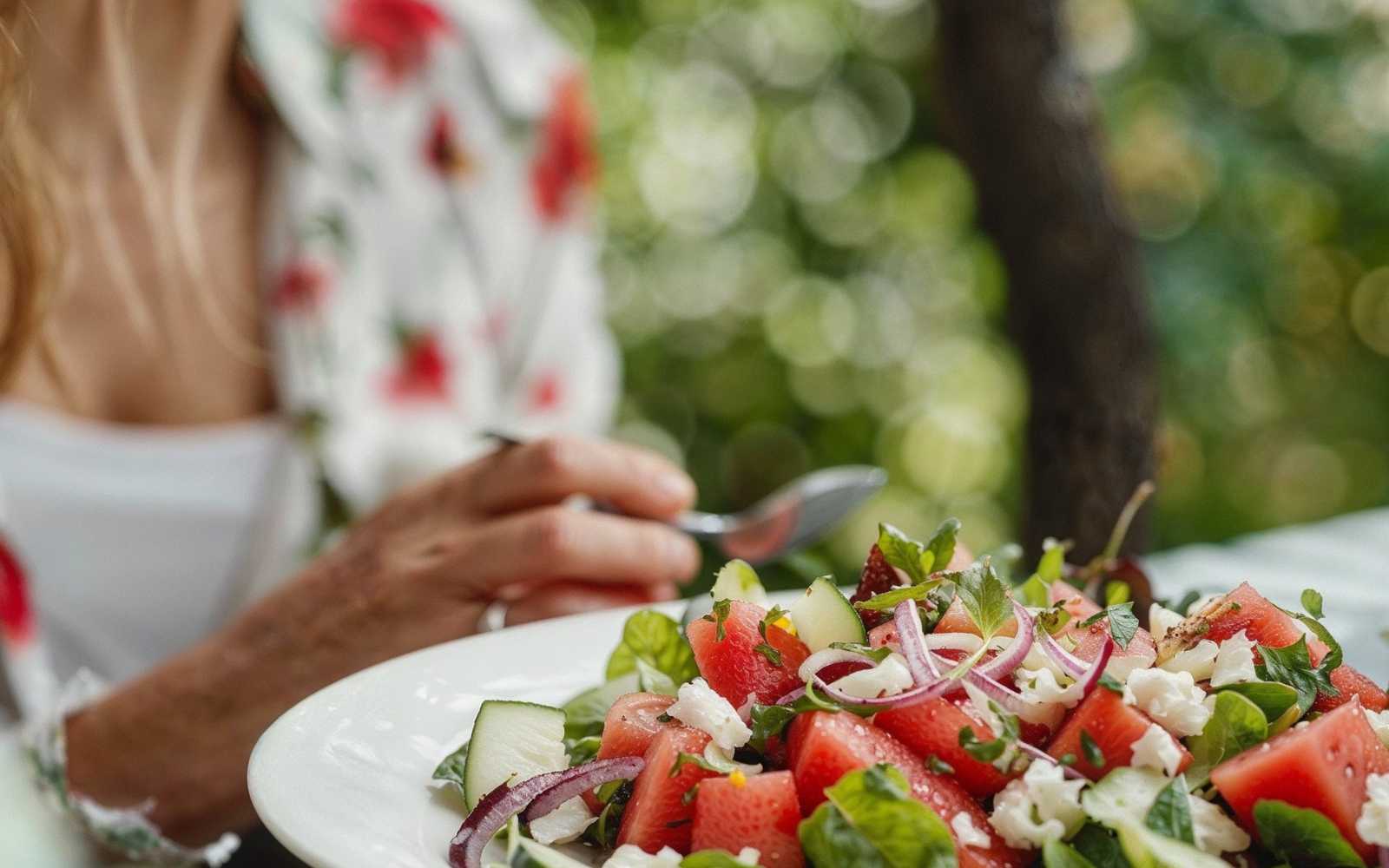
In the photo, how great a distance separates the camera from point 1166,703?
631 mm

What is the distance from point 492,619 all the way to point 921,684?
44 cm

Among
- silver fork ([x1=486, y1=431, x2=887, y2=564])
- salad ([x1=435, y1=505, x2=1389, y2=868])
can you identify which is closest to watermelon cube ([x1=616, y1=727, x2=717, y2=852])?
salad ([x1=435, y1=505, x2=1389, y2=868])

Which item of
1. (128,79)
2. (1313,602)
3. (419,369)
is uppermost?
(128,79)

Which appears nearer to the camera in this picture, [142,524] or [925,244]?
[142,524]

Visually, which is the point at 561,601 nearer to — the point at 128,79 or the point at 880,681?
the point at 880,681

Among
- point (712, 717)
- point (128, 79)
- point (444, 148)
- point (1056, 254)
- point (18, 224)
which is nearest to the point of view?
point (712, 717)

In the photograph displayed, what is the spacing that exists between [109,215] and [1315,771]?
142 centimetres

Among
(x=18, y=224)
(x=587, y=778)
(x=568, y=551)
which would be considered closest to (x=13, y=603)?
(x=18, y=224)

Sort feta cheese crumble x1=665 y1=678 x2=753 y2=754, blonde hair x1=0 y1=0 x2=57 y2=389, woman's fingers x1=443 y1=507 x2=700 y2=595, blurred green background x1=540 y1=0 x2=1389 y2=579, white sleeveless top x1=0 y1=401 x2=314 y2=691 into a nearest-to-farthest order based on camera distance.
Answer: feta cheese crumble x1=665 y1=678 x2=753 y2=754 < woman's fingers x1=443 y1=507 x2=700 y2=595 < blonde hair x1=0 y1=0 x2=57 y2=389 < white sleeveless top x1=0 y1=401 x2=314 y2=691 < blurred green background x1=540 y1=0 x2=1389 y2=579

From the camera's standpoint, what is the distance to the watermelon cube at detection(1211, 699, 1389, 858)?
1.88ft

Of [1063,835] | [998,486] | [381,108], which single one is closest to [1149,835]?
[1063,835]

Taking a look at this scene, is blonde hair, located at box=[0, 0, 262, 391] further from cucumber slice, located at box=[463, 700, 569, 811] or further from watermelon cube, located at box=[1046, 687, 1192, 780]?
watermelon cube, located at box=[1046, 687, 1192, 780]

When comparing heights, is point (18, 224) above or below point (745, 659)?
above

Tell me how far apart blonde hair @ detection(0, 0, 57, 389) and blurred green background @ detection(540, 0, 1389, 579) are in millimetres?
2057
